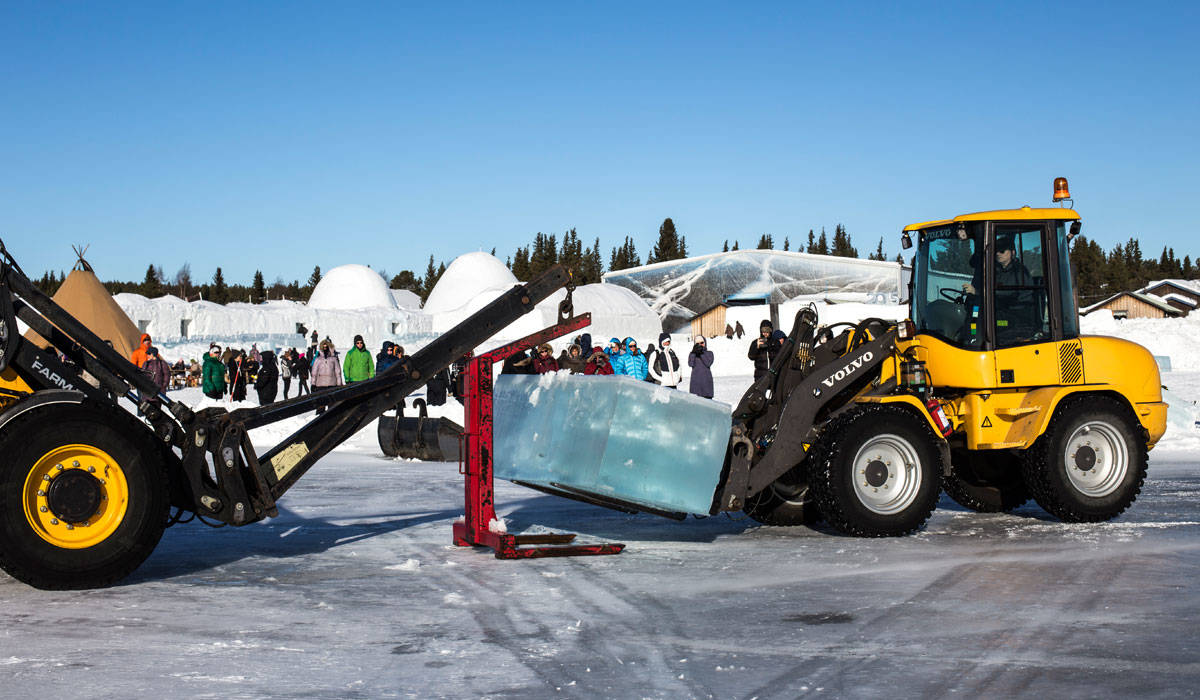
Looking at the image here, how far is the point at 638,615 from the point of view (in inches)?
231

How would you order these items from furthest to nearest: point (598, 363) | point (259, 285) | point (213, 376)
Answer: point (259, 285) < point (213, 376) < point (598, 363)

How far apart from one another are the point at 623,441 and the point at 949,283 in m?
3.11

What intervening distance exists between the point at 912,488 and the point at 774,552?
4.06ft

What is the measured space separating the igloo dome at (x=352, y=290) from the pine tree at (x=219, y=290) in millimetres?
24884

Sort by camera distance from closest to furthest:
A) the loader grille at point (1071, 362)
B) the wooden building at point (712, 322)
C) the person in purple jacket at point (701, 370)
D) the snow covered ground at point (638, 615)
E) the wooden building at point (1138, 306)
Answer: the snow covered ground at point (638, 615)
the loader grille at point (1071, 362)
the person in purple jacket at point (701, 370)
the wooden building at point (1138, 306)
the wooden building at point (712, 322)

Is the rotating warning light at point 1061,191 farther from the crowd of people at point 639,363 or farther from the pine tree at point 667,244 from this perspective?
the pine tree at point 667,244

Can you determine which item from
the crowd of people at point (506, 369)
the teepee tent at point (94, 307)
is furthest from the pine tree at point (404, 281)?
the crowd of people at point (506, 369)

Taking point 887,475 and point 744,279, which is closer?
point 887,475

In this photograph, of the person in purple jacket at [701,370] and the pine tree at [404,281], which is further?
the pine tree at [404,281]

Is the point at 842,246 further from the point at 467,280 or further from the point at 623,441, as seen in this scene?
the point at 623,441

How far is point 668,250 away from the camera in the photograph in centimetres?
12950

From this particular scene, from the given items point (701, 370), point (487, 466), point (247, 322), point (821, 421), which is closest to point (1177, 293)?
point (247, 322)

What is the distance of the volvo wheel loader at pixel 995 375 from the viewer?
8.68 metres

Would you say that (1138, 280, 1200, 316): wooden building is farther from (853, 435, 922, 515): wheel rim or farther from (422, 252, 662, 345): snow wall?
(853, 435, 922, 515): wheel rim
